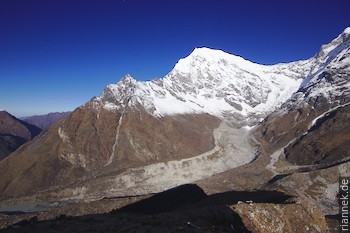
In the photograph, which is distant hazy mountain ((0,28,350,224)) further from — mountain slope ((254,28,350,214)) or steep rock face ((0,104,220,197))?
steep rock face ((0,104,220,197))

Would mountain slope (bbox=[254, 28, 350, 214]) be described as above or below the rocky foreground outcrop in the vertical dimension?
above

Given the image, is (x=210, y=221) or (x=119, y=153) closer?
(x=210, y=221)

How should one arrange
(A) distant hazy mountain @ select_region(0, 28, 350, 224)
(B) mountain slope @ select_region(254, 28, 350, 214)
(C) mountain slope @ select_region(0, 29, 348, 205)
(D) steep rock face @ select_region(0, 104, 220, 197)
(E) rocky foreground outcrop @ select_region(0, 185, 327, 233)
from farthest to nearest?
(D) steep rock face @ select_region(0, 104, 220, 197) < (C) mountain slope @ select_region(0, 29, 348, 205) < (A) distant hazy mountain @ select_region(0, 28, 350, 224) < (B) mountain slope @ select_region(254, 28, 350, 214) < (E) rocky foreground outcrop @ select_region(0, 185, 327, 233)

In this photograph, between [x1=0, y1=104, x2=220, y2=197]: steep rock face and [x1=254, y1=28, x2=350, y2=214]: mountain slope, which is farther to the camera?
[x1=0, y1=104, x2=220, y2=197]: steep rock face

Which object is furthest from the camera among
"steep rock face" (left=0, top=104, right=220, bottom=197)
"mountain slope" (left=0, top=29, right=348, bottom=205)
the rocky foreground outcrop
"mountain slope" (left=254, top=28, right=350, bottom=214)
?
"steep rock face" (left=0, top=104, right=220, bottom=197)

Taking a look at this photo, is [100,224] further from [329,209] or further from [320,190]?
[320,190]

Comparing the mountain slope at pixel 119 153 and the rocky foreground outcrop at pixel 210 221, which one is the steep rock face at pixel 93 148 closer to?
the mountain slope at pixel 119 153

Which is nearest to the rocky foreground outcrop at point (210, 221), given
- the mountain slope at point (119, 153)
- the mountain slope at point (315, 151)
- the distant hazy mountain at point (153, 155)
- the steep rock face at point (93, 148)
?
the mountain slope at point (315, 151)

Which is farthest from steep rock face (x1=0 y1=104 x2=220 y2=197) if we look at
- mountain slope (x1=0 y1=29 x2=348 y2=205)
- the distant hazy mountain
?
the distant hazy mountain

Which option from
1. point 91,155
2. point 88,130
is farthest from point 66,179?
point 88,130

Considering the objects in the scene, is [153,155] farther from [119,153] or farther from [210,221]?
[210,221]

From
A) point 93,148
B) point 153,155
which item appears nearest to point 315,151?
point 153,155
